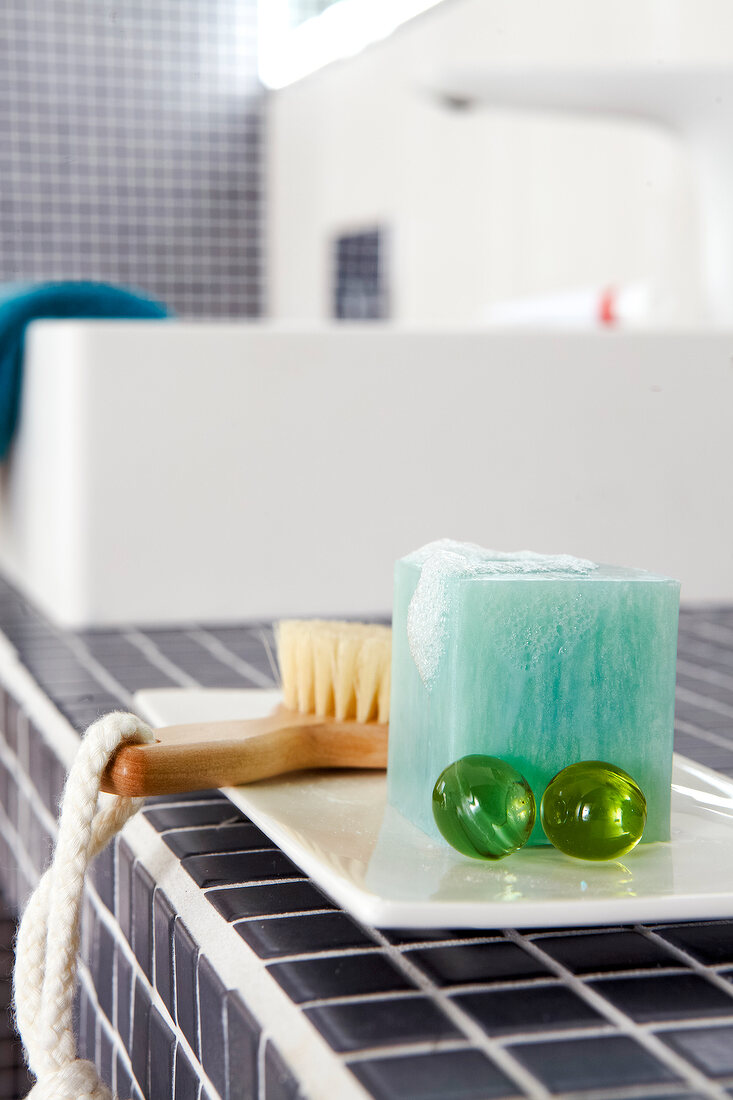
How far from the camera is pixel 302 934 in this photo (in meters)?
0.30

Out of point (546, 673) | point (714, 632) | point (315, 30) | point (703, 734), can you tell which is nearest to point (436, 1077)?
point (546, 673)

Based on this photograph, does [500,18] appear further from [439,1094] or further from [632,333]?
[439,1094]

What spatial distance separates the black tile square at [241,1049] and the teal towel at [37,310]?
68 centimetres

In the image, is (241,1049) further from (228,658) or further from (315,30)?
(315,30)

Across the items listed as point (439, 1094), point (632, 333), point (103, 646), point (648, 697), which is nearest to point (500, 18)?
point (632, 333)

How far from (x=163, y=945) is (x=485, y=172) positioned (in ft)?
5.65

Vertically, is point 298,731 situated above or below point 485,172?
below

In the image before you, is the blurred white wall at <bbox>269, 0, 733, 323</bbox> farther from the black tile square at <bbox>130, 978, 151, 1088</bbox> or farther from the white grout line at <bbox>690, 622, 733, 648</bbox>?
the black tile square at <bbox>130, 978, 151, 1088</bbox>

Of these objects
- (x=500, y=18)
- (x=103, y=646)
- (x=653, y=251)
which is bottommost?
(x=103, y=646)

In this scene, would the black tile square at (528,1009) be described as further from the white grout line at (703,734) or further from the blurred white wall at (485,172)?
the blurred white wall at (485,172)

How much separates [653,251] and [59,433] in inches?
33.7

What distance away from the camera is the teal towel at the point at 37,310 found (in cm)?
88

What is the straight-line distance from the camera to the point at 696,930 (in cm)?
30

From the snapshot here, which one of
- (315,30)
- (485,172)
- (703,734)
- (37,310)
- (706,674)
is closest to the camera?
(703,734)
